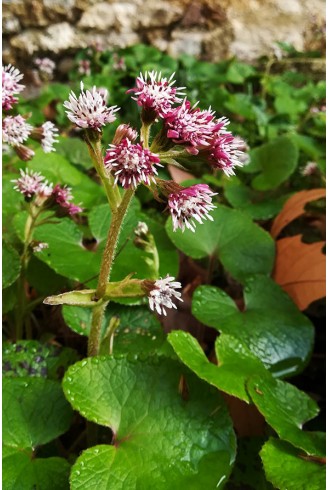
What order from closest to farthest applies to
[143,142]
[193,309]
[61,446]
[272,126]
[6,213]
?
[143,142], [61,446], [193,309], [6,213], [272,126]

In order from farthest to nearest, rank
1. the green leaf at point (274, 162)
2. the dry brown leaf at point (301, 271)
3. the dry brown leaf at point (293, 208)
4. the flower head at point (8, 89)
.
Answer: the green leaf at point (274, 162)
the dry brown leaf at point (293, 208)
the dry brown leaf at point (301, 271)
the flower head at point (8, 89)

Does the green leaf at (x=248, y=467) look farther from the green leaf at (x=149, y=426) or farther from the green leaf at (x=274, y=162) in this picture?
the green leaf at (x=274, y=162)

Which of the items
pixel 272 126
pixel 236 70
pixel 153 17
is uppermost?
pixel 153 17

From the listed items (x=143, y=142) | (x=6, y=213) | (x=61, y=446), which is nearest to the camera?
(x=143, y=142)

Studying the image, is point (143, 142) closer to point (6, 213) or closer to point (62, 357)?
point (62, 357)

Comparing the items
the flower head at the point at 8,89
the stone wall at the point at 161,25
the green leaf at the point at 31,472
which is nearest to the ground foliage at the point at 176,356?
the green leaf at the point at 31,472

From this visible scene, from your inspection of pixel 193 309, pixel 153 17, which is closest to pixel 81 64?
pixel 153 17
